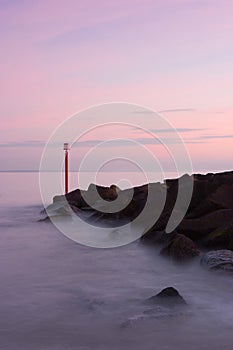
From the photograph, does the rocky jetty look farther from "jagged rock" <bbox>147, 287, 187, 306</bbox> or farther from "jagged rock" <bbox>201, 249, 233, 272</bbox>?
"jagged rock" <bbox>147, 287, 187, 306</bbox>

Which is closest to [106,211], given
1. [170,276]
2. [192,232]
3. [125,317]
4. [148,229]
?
[148,229]

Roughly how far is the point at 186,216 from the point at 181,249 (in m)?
4.29

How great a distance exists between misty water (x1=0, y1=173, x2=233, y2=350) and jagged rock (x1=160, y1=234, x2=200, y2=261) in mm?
281

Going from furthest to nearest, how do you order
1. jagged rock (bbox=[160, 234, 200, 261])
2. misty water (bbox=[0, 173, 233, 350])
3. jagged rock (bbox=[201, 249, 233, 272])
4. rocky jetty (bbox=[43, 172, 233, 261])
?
rocky jetty (bbox=[43, 172, 233, 261]) → jagged rock (bbox=[160, 234, 200, 261]) → jagged rock (bbox=[201, 249, 233, 272]) → misty water (bbox=[0, 173, 233, 350])

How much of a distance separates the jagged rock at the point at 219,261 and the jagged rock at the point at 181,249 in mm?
505

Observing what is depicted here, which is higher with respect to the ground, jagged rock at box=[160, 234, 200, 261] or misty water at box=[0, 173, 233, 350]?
jagged rock at box=[160, 234, 200, 261]

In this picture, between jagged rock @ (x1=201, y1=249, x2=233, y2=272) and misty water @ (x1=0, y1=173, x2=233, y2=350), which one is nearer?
misty water @ (x1=0, y1=173, x2=233, y2=350)

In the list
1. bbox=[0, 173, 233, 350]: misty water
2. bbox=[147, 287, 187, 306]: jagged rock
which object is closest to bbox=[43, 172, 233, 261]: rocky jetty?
bbox=[0, 173, 233, 350]: misty water

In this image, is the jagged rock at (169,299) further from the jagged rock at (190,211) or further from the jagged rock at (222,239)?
the jagged rock at (222,239)

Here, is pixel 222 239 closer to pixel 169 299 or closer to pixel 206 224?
pixel 206 224

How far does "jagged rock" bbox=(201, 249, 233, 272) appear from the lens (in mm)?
9579

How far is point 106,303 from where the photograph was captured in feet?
25.5

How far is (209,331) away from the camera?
6.38 meters

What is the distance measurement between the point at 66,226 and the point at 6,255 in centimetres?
594
